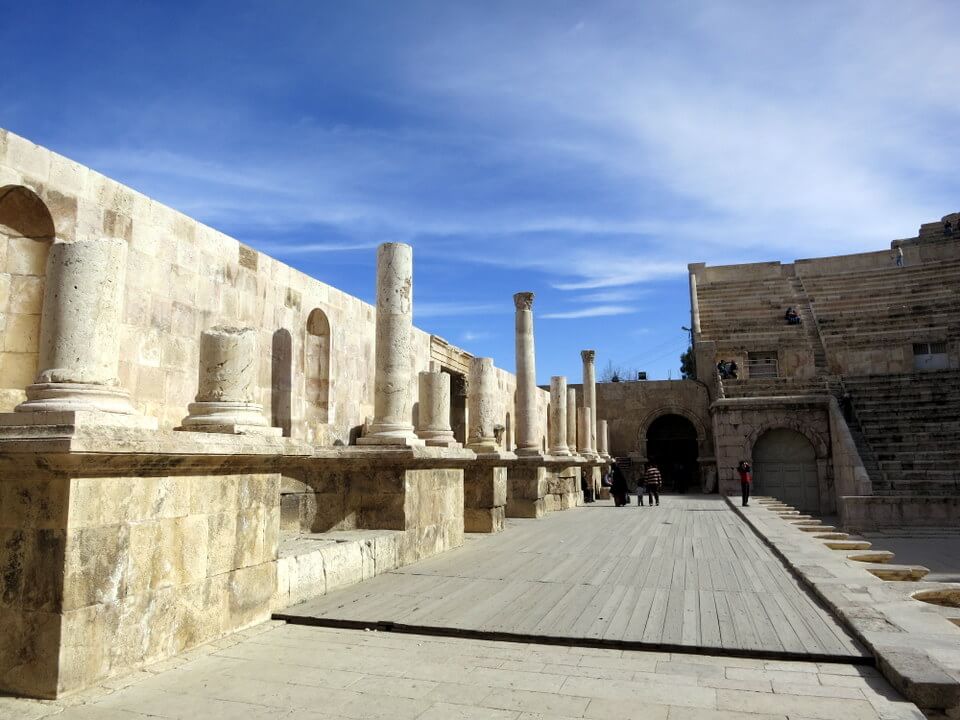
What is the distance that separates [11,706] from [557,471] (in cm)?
1563

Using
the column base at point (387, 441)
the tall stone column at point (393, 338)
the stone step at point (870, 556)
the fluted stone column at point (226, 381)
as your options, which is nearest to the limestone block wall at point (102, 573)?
the fluted stone column at point (226, 381)

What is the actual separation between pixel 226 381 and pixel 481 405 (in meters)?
7.71

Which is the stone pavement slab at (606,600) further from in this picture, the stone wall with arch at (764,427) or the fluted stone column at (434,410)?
the stone wall with arch at (764,427)

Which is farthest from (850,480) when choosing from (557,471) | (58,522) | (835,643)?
(58,522)


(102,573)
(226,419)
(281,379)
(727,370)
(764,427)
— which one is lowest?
(102,573)

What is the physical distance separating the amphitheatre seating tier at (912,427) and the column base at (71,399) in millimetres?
18597

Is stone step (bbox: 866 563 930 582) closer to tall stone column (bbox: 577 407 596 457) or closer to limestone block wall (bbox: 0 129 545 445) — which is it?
limestone block wall (bbox: 0 129 545 445)

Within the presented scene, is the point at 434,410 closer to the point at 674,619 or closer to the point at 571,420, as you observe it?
the point at 674,619

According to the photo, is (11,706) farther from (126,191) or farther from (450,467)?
(450,467)

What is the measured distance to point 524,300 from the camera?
1673cm

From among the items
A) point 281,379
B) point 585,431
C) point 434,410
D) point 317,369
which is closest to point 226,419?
point 281,379

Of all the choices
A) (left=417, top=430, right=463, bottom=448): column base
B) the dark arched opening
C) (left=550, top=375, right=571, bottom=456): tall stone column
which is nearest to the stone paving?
(left=417, top=430, right=463, bottom=448): column base

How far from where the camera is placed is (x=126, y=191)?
7223 millimetres

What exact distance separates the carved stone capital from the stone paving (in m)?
12.2
